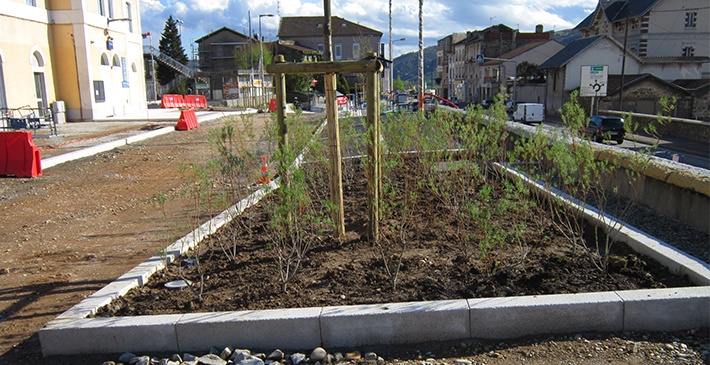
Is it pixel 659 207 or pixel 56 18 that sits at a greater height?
pixel 56 18

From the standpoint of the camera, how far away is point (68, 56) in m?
26.9

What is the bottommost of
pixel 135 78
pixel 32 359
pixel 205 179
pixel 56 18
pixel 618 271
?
pixel 32 359

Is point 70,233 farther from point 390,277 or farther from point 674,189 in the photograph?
point 674,189

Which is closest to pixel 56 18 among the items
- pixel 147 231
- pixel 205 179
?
pixel 147 231

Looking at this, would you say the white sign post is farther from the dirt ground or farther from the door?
the dirt ground

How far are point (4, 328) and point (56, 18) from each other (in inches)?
1047

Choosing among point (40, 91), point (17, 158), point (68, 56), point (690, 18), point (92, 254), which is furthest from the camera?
point (690, 18)

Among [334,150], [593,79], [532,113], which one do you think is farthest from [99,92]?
[593,79]

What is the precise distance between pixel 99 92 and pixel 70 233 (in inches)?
971

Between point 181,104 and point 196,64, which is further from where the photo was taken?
point 196,64

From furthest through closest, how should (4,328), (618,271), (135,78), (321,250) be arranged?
1. (135,78)
2. (321,250)
3. (618,271)
4. (4,328)

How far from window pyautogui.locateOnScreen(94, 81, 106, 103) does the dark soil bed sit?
85.7 feet

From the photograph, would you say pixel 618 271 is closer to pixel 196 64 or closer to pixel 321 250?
pixel 321 250

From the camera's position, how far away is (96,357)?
150 inches
